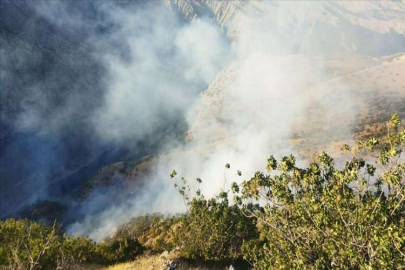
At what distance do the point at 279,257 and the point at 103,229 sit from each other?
7805cm

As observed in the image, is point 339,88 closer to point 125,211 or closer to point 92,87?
point 125,211

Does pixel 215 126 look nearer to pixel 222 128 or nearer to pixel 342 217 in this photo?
pixel 222 128

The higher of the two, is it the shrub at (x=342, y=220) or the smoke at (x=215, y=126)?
the smoke at (x=215, y=126)

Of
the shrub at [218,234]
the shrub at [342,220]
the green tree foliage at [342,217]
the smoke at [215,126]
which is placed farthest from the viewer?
the smoke at [215,126]

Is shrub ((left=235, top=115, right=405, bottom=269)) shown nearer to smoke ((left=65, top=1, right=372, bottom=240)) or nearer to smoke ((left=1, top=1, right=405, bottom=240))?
smoke ((left=65, top=1, right=372, bottom=240))

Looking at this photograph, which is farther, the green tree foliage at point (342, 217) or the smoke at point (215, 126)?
the smoke at point (215, 126)

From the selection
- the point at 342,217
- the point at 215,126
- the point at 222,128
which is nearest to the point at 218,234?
the point at 342,217

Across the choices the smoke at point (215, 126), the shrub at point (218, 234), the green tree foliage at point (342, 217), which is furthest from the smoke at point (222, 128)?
the green tree foliage at point (342, 217)

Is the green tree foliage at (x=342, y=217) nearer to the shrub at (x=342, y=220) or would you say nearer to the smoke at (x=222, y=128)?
the shrub at (x=342, y=220)

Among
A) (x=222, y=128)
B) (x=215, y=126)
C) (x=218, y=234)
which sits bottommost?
(x=218, y=234)

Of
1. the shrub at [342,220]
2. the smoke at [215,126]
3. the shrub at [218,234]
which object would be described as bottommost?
the shrub at [342,220]

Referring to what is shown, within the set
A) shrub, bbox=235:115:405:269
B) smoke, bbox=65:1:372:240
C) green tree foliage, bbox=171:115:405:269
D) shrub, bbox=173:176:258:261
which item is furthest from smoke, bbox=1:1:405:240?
shrub, bbox=235:115:405:269

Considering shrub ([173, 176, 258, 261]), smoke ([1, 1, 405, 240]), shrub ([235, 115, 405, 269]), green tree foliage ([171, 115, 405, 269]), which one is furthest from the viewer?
smoke ([1, 1, 405, 240])

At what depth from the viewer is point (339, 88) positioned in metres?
112
